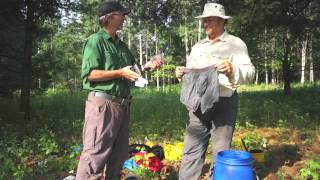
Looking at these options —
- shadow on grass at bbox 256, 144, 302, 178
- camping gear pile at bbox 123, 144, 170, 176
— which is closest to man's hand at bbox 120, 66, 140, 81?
camping gear pile at bbox 123, 144, 170, 176

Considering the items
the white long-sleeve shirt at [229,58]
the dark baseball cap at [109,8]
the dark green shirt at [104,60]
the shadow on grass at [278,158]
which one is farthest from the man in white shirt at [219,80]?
the shadow on grass at [278,158]

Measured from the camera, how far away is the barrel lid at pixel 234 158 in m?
3.86

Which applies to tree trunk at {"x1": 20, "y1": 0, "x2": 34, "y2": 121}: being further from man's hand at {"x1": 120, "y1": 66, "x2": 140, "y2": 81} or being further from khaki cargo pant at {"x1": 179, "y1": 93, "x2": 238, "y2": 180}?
man's hand at {"x1": 120, "y1": 66, "x2": 140, "y2": 81}

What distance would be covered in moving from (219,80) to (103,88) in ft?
3.96

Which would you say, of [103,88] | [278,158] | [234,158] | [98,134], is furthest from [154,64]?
[278,158]

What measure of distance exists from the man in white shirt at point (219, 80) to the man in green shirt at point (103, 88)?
0.84 metres

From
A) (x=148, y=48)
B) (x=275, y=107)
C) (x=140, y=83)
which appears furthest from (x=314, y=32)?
(x=148, y=48)

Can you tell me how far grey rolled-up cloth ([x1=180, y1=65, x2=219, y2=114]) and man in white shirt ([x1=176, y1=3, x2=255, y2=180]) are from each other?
0.09m

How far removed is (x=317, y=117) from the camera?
10312mm

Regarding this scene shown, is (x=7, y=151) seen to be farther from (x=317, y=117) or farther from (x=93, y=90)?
(x=317, y=117)

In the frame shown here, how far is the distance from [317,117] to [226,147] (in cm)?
649

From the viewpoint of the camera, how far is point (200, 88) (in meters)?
4.43

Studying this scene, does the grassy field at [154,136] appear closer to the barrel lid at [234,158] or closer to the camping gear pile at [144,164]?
the camping gear pile at [144,164]

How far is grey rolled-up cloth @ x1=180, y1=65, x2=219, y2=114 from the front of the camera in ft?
14.2
